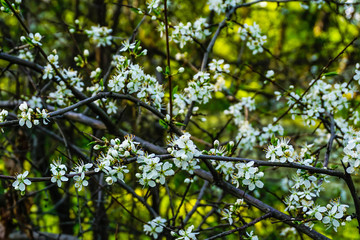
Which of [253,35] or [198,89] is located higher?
[253,35]

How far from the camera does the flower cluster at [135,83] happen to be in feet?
6.51

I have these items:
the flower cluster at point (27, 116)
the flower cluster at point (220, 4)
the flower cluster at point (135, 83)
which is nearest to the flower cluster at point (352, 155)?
the flower cluster at point (135, 83)

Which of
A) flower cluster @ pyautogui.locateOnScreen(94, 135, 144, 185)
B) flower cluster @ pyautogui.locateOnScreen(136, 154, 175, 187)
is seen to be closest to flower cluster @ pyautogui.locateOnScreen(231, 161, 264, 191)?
flower cluster @ pyautogui.locateOnScreen(136, 154, 175, 187)

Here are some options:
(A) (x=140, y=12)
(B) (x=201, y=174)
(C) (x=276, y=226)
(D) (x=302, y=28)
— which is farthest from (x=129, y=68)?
(D) (x=302, y=28)

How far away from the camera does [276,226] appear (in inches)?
153

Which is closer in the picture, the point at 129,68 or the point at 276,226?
the point at 129,68

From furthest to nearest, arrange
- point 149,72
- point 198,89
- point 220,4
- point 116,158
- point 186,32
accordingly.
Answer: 1. point 220,4
2. point 186,32
3. point 149,72
4. point 198,89
5. point 116,158

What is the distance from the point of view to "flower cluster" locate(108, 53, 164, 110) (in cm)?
199

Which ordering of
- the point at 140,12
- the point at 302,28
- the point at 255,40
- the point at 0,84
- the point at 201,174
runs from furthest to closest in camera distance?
the point at 302,28 < the point at 0,84 < the point at 255,40 < the point at 140,12 < the point at 201,174

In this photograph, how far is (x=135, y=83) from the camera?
2.03 m

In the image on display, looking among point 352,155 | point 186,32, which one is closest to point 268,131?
point 186,32

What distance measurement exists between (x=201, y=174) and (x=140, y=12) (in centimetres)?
123

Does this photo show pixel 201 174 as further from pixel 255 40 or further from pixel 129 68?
pixel 255 40

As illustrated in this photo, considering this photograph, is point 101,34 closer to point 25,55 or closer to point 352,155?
point 25,55
